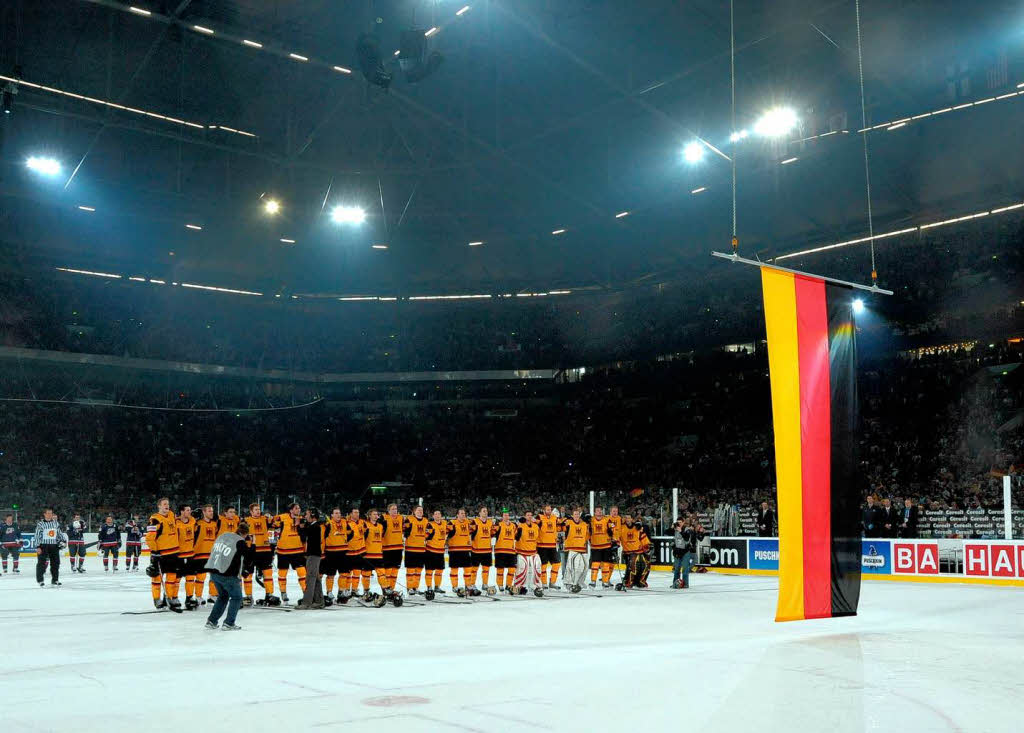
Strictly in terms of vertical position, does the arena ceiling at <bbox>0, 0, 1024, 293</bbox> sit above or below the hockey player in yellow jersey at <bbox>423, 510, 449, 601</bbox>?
above

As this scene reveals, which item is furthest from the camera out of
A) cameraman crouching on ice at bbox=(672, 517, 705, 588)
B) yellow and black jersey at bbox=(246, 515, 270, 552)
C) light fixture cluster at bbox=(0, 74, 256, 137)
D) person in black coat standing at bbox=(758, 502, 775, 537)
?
person in black coat standing at bbox=(758, 502, 775, 537)

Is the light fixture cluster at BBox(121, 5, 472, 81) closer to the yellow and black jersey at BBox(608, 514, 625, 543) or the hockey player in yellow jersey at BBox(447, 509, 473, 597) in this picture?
the hockey player in yellow jersey at BBox(447, 509, 473, 597)

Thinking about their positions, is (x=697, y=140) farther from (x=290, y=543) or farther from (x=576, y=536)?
(x=290, y=543)

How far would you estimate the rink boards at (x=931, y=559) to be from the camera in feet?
70.2

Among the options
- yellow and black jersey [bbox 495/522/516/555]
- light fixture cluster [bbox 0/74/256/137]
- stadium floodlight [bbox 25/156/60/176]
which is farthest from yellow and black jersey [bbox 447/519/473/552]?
stadium floodlight [bbox 25/156/60/176]

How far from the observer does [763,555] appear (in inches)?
1041

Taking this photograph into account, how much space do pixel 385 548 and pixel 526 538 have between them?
3.30 meters

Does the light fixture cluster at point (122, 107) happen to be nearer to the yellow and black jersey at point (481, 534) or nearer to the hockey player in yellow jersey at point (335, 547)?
the hockey player in yellow jersey at point (335, 547)

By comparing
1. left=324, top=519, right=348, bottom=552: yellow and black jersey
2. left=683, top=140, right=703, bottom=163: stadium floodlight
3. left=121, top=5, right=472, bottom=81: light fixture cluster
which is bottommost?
left=324, top=519, right=348, bottom=552: yellow and black jersey

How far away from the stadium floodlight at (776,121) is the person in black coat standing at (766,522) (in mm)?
10900

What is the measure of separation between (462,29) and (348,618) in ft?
48.1

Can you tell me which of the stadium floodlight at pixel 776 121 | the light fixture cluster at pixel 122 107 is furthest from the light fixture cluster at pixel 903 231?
the light fixture cluster at pixel 122 107

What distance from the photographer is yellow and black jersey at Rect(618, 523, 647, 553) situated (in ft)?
68.8

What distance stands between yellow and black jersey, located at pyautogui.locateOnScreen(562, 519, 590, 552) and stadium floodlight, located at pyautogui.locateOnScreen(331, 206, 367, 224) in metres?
17.6
